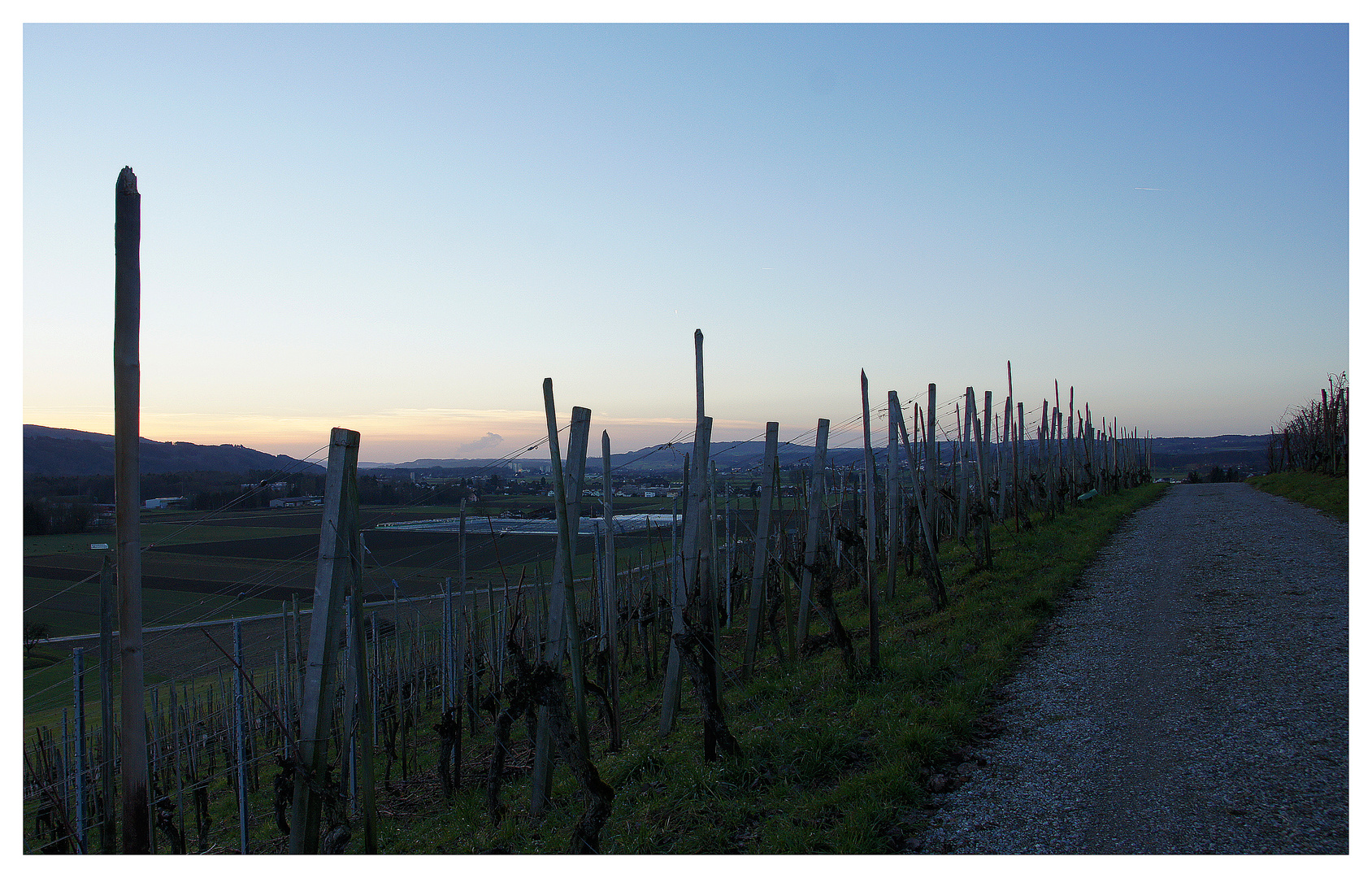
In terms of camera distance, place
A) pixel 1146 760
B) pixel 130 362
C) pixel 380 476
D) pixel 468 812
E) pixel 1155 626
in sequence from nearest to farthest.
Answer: pixel 130 362 < pixel 1146 760 < pixel 468 812 < pixel 1155 626 < pixel 380 476

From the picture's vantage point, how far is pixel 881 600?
1188 cm

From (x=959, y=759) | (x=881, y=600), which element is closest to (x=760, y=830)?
(x=959, y=759)

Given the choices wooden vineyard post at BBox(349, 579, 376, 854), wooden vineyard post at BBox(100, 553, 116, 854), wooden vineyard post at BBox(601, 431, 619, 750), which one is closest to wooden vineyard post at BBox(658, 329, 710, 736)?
wooden vineyard post at BBox(601, 431, 619, 750)

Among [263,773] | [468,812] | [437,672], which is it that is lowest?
[263,773]

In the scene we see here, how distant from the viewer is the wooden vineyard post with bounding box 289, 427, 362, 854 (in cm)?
397

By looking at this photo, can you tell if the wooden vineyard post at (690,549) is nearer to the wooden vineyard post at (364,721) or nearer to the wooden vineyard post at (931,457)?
the wooden vineyard post at (364,721)

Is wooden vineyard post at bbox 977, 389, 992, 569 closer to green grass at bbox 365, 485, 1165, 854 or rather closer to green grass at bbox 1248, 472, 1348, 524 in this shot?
green grass at bbox 365, 485, 1165, 854

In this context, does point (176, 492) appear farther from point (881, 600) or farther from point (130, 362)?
point (130, 362)

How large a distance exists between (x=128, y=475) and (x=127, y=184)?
55.3 inches

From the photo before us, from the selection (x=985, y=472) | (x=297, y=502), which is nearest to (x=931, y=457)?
(x=985, y=472)

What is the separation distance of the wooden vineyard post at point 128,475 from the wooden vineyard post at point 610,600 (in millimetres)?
3546

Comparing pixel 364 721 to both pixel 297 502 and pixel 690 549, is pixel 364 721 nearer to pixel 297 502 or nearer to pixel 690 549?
pixel 690 549

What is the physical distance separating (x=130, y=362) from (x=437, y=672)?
14986 mm

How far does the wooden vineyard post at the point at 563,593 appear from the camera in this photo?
5.13m
